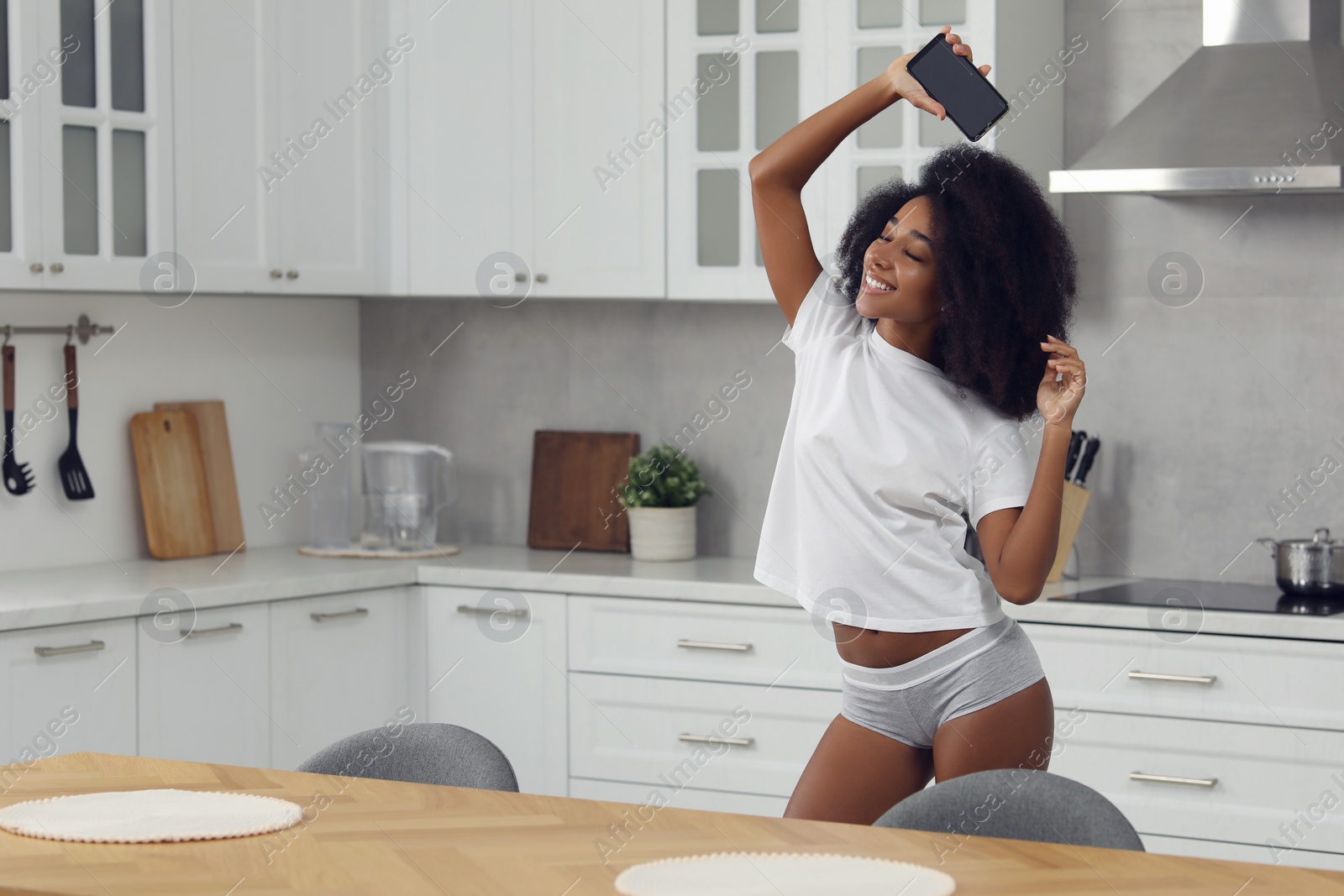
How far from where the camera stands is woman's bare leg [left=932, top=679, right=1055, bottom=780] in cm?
188

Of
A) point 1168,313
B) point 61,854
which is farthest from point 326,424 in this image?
point 61,854

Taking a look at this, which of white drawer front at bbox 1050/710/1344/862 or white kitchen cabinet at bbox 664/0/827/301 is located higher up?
white kitchen cabinet at bbox 664/0/827/301

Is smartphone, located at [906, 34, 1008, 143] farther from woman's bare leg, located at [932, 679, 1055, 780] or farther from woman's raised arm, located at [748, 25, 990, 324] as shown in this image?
woman's bare leg, located at [932, 679, 1055, 780]

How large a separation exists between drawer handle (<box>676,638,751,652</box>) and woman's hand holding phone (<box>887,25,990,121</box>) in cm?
160

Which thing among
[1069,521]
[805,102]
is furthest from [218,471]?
[1069,521]

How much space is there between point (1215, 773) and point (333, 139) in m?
2.34

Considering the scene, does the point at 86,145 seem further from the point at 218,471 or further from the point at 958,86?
the point at 958,86

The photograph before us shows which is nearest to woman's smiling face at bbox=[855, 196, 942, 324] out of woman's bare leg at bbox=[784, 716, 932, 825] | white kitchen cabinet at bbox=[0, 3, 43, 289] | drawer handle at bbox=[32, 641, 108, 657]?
woman's bare leg at bbox=[784, 716, 932, 825]

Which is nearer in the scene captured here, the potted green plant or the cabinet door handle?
the cabinet door handle

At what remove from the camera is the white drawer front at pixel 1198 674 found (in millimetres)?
2805

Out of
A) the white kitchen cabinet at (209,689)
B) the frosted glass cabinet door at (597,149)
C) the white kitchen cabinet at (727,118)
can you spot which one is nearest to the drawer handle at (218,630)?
the white kitchen cabinet at (209,689)

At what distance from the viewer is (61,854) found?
1.50 metres

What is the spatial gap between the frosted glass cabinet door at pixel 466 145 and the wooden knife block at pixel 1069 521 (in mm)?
1287

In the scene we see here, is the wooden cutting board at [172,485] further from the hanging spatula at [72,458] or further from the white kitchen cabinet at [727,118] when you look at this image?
the white kitchen cabinet at [727,118]
